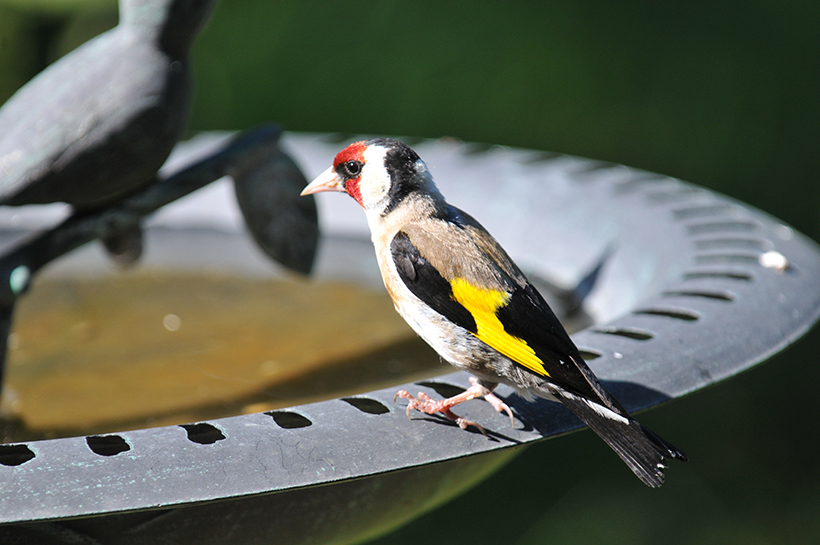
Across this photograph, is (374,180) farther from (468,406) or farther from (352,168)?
(468,406)

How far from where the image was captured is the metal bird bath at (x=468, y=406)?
1237 millimetres

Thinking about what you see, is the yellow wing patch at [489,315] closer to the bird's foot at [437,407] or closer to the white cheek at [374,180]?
the bird's foot at [437,407]

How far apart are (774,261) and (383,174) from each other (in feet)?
3.20

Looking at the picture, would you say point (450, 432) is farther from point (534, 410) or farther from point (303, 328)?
point (303, 328)

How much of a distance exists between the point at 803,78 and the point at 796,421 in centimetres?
196

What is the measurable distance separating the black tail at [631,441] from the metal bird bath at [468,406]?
0.29ft

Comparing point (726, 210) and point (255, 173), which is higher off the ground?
point (255, 173)

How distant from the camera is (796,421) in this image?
4.35m

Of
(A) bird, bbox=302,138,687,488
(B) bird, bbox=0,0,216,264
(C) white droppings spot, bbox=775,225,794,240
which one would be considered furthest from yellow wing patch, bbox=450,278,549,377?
(C) white droppings spot, bbox=775,225,794,240

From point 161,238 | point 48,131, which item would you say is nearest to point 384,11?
point 161,238

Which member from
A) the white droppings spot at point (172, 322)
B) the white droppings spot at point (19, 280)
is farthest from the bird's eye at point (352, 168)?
the white droppings spot at point (172, 322)

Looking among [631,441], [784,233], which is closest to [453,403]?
[631,441]

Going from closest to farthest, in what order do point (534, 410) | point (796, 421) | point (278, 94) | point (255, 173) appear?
point (534, 410)
point (255, 173)
point (796, 421)
point (278, 94)

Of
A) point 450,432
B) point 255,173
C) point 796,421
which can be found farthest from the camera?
point 796,421
